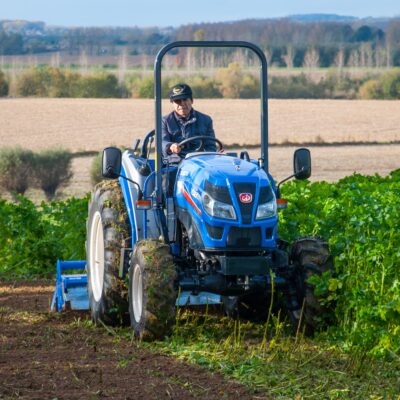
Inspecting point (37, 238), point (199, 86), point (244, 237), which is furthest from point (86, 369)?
point (199, 86)

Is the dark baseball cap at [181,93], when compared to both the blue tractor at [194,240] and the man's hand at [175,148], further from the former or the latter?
the man's hand at [175,148]

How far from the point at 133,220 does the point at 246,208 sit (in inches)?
46.7

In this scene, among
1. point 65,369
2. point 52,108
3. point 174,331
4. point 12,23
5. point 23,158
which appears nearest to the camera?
point 65,369

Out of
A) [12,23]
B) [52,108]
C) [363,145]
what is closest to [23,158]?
[363,145]

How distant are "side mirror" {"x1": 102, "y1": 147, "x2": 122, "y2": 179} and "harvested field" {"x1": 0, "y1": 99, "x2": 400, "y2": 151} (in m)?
29.0

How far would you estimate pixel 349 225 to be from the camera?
335 inches

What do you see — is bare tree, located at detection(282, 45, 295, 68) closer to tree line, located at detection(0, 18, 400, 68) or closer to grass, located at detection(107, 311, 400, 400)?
tree line, located at detection(0, 18, 400, 68)

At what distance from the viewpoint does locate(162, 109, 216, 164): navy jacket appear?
8797 millimetres

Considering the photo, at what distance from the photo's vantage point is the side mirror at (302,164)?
329 inches

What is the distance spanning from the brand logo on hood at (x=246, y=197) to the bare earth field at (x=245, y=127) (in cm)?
2074

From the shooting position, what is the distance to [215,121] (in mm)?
45875

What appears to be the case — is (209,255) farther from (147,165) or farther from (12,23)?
(12,23)

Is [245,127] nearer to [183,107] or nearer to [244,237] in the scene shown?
[183,107]

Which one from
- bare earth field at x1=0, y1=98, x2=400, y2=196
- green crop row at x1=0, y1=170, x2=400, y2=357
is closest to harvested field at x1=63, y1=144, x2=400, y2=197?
bare earth field at x1=0, y1=98, x2=400, y2=196
